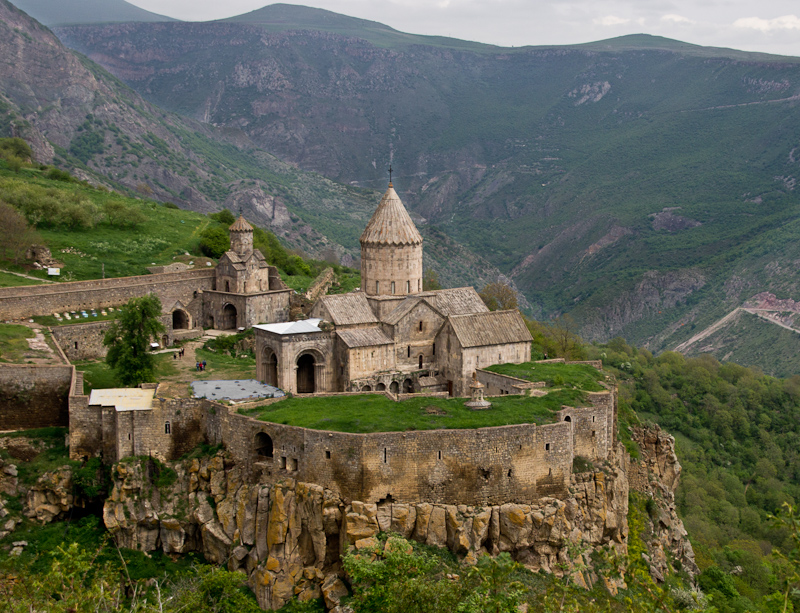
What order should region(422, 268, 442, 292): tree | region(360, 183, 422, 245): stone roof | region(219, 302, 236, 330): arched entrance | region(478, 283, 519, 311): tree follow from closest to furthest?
region(360, 183, 422, 245): stone roof, region(219, 302, 236, 330): arched entrance, region(478, 283, 519, 311): tree, region(422, 268, 442, 292): tree

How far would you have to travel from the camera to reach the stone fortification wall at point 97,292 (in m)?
39.6

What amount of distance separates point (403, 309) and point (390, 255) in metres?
2.95

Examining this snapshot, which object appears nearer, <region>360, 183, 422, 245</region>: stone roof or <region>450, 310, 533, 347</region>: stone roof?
<region>450, 310, 533, 347</region>: stone roof

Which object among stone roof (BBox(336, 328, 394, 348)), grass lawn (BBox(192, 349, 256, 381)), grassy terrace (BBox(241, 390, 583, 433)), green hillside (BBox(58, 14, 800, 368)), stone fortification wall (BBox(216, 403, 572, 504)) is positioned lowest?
stone fortification wall (BBox(216, 403, 572, 504))

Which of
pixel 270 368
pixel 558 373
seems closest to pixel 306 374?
pixel 270 368

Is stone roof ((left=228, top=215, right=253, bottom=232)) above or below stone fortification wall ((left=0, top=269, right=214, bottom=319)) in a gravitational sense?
above

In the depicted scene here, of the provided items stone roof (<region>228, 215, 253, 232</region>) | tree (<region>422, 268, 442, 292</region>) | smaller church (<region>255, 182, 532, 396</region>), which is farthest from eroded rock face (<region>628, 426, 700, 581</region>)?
tree (<region>422, 268, 442, 292</region>)

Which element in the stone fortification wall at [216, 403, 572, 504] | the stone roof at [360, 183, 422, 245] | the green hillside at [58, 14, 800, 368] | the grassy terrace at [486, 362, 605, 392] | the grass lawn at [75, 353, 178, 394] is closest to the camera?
the stone fortification wall at [216, 403, 572, 504]

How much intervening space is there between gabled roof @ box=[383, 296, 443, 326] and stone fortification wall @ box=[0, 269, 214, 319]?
1309cm

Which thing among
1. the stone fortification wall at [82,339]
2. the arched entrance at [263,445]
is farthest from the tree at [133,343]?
the arched entrance at [263,445]

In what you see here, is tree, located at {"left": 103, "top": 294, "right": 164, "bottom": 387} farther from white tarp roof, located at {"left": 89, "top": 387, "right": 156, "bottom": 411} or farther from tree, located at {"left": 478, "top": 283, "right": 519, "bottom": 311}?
tree, located at {"left": 478, "top": 283, "right": 519, "bottom": 311}

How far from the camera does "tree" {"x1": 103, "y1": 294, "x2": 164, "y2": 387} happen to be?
3347 centimetres

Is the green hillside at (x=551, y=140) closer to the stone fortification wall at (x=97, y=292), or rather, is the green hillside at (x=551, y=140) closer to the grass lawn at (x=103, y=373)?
the stone fortification wall at (x=97, y=292)

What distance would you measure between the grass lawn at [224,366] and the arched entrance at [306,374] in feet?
6.38
